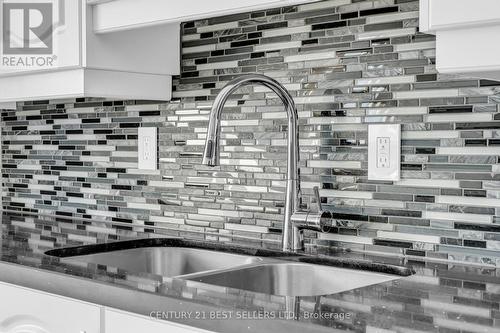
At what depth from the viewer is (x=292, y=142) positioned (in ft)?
5.72

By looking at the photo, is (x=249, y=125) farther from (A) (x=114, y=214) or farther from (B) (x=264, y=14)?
(A) (x=114, y=214)

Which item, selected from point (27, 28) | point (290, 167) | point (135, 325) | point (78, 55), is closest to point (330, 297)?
point (135, 325)

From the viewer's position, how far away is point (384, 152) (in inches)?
66.0

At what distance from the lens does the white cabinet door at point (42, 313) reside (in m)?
1.40

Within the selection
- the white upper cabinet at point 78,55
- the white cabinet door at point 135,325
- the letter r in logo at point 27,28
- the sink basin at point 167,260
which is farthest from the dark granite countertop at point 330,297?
the letter r in logo at point 27,28

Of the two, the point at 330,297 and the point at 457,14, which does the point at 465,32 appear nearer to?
the point at 457,14

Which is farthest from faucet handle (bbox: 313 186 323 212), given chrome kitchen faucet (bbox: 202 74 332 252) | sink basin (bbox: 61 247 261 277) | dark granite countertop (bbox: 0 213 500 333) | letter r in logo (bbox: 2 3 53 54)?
letter r in logo (bbox: 2 3 53 54)

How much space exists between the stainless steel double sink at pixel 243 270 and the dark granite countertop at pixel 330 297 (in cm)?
3

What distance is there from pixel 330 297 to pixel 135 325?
386 millimetres

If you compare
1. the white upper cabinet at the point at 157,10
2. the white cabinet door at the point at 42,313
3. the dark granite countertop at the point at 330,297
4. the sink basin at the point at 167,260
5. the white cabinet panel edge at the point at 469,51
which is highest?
the white upper cabinet at the point at 157,10

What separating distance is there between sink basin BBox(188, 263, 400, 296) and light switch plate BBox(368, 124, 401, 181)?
26 cm

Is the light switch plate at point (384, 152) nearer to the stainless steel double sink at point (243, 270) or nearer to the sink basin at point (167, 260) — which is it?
the stainless steel double sink at point (243, 270)

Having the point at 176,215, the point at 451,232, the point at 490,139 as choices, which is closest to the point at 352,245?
the point at 451,232

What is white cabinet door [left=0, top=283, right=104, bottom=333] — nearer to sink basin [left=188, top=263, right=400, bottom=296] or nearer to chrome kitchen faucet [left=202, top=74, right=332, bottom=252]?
sink basin [left=188, top=263, right=400, bottom=296]
